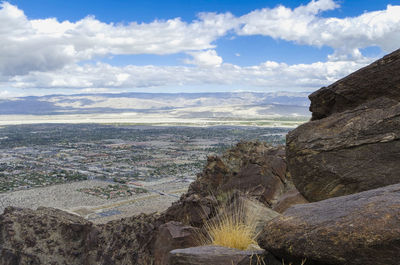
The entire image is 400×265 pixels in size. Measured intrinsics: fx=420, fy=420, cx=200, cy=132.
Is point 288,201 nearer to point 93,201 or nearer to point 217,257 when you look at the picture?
point 217,257

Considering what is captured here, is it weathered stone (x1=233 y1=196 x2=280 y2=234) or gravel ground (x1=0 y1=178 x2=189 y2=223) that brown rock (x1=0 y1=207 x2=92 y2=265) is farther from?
gravel ground (x1=0 y1=178 x2=189 y2=223)

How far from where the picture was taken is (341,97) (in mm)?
11117

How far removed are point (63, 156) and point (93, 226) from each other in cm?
10132

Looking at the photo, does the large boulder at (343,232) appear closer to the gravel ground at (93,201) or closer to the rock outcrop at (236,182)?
the rock outcrop at (236,182)

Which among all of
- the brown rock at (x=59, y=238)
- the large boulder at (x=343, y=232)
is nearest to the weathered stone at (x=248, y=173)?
the brown rock at (x=59, y=238)

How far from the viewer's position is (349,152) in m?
9.77

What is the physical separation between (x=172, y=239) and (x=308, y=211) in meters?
6.55

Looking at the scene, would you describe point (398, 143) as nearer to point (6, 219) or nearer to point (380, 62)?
point (380, 62)

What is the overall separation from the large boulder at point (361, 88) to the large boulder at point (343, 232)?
3.91 meters

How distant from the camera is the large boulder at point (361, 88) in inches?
400

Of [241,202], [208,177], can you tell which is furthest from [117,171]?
[241,202]

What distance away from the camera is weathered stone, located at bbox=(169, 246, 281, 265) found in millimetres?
7809

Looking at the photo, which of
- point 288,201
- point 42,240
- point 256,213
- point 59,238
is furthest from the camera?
point 59,238

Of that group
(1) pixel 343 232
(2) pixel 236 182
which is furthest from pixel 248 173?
(1) pixel 343 232
